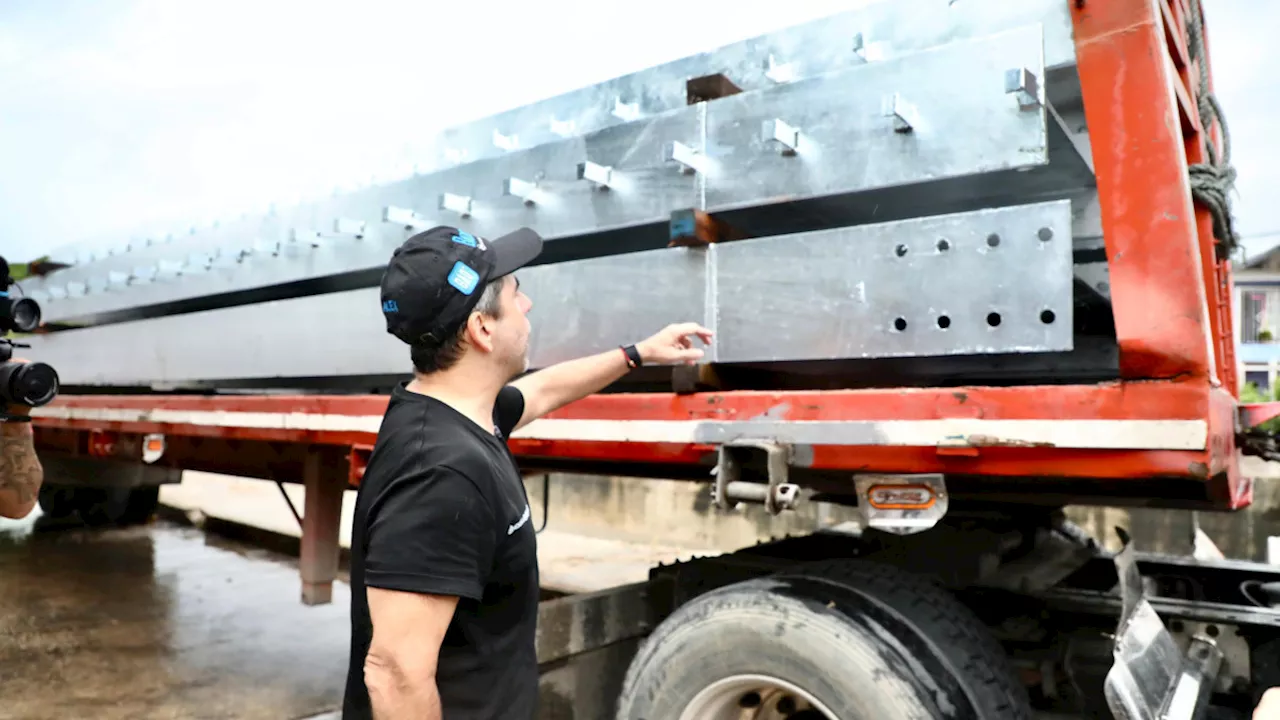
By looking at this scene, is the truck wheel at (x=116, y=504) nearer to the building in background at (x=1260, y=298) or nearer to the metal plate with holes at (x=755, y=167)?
the metal plate with holes at (x=755, y=167)

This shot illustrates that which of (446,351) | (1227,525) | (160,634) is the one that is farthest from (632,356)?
(1227,525)

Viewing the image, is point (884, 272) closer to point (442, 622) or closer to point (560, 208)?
point (560, 208)

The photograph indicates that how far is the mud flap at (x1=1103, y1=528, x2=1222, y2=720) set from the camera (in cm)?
172

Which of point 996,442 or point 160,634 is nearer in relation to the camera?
point 996,442

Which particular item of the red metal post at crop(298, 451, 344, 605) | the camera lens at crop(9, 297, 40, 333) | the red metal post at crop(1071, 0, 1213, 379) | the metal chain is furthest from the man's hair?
the red metal post at crop(298, 451, 344, 605)

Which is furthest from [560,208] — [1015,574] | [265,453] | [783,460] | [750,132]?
[265,453]

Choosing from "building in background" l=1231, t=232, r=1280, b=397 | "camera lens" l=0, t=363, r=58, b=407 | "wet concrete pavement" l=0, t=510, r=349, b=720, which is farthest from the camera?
"building in background" l=1231, t=232, r=1280, b=397

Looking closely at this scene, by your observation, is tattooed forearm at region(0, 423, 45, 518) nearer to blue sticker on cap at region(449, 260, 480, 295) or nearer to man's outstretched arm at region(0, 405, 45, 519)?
man's outstretched arm at region(0, 405, 45, 519)

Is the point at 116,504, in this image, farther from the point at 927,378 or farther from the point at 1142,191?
the point at 1142,191

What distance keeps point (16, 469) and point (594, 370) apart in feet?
5.88

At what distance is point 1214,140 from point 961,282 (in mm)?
1431

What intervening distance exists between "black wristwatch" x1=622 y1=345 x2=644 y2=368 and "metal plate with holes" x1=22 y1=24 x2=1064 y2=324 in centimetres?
38

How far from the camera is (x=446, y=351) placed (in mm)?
1574

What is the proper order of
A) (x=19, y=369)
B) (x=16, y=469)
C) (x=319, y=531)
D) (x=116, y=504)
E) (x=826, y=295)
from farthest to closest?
(x=116, y=504) → (x=319, y=531) → (x=16, y=469) → (x=19, y=369) → (x=826, y=295)
